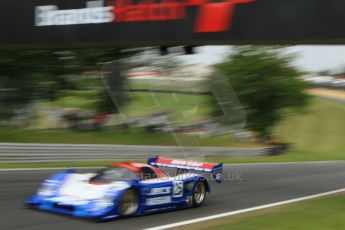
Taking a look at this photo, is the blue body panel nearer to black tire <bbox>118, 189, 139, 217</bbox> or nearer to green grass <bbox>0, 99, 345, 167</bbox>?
black tire <bbox>118, 189, 139, 217</bbox>

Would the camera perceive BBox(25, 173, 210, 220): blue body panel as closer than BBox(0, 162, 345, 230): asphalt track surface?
No

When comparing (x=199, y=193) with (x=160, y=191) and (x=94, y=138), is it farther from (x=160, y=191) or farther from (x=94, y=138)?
(x=94, y=138)

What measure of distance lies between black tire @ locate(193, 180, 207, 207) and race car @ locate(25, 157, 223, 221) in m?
0.03

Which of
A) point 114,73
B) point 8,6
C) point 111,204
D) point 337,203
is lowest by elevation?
point 337,203

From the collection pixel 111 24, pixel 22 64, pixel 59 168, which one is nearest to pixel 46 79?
pixel 22 64

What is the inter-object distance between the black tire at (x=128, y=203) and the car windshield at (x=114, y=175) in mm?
365

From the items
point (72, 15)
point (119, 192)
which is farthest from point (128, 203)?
point (72, 15)

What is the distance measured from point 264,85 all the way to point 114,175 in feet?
100

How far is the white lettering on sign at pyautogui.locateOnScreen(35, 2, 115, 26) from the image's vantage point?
43.1 feet

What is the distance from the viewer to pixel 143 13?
41.5 feet

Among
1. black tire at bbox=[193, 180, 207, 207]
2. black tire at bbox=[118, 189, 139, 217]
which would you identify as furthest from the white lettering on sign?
black tire at bbox=[118, 189, 139, 217]

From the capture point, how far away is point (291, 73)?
40438 mm

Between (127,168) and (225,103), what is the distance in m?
8.42

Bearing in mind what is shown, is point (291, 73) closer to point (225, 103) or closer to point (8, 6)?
point (225, 103)
